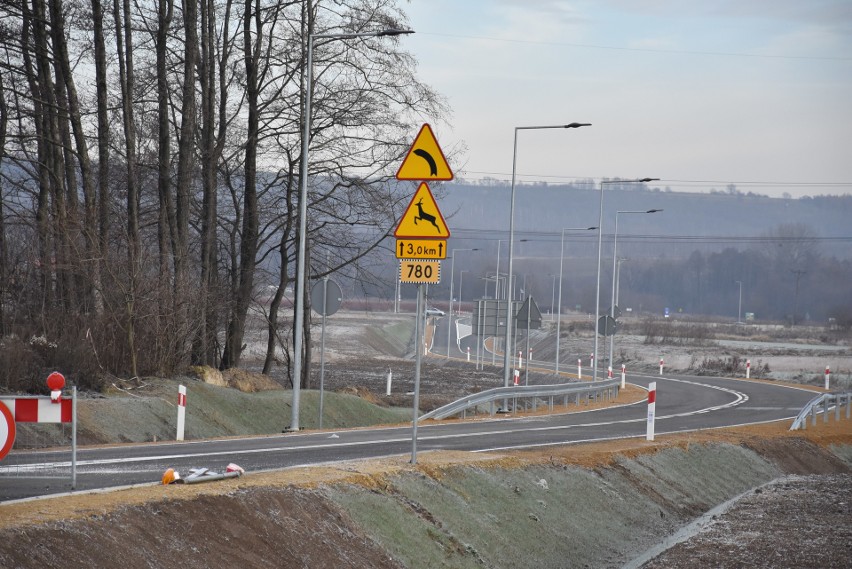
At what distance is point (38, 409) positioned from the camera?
368 inches

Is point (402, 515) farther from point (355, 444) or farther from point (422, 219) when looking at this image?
point (355, 444)

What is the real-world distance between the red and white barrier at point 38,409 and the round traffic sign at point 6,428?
1.23ft

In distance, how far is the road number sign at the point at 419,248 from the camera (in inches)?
460

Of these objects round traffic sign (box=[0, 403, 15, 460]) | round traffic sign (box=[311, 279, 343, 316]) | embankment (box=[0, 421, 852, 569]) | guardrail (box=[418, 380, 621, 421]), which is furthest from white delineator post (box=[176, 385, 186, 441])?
round traffic sign (box=[0, 403, 15, 460])

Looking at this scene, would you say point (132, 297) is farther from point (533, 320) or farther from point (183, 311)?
point (533, 320)

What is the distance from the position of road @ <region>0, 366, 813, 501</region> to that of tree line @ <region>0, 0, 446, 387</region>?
21.6 ft

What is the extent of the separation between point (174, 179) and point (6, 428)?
24.6 metres

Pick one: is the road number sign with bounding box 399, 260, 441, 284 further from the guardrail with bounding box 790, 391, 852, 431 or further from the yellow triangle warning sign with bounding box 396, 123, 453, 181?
the guardrail with bounding box 790, 391, 852, 431

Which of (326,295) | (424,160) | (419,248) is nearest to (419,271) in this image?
(419,248)

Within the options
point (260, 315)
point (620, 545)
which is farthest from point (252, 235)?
point (620, 545)

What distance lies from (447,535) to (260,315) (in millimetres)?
27253

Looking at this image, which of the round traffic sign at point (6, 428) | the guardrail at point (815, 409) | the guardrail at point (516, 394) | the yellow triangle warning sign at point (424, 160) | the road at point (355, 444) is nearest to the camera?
the round traffic sign at point (6, 428)

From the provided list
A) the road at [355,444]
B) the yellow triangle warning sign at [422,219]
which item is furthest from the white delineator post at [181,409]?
the yellow triangle warning sign at [422,219]

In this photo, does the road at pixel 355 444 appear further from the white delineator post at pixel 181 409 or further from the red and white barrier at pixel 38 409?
the white delineator post at pixel 181 409
